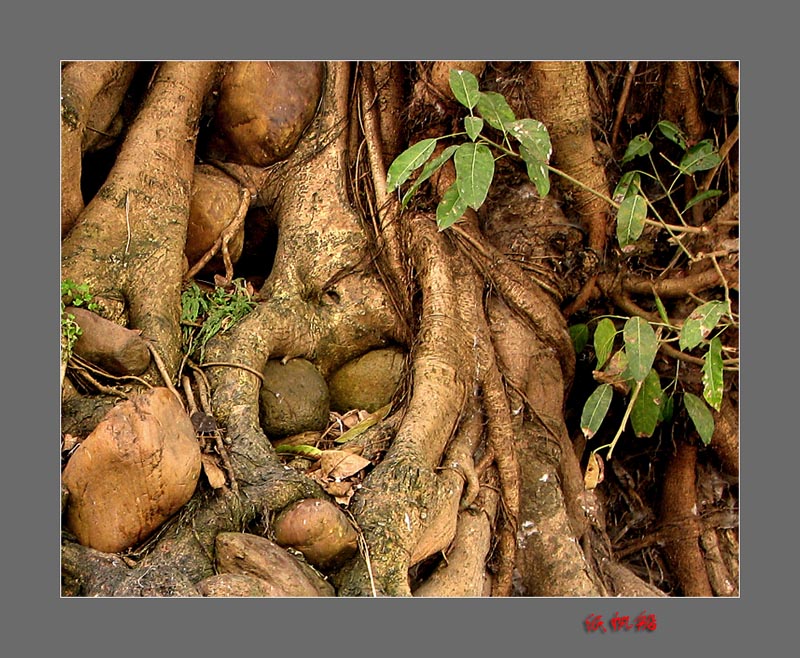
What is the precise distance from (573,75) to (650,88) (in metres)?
0.67

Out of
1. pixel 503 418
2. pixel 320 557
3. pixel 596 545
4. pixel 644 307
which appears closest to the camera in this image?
pixel 320 557

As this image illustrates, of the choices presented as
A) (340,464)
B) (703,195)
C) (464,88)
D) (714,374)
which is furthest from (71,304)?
(703,195)

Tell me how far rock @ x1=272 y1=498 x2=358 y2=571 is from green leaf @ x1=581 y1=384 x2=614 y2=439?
3.74 ft

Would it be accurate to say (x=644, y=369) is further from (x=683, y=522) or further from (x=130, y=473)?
(x=130, y=473)

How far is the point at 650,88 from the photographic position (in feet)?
15.5

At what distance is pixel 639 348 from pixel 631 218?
1.89ft

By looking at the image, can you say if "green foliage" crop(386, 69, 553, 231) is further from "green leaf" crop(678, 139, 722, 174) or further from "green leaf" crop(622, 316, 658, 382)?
"green leaf" crop(678, 139, 722, 174)

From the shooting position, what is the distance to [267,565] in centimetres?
280

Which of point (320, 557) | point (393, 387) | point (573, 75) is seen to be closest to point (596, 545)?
point (393, 387)

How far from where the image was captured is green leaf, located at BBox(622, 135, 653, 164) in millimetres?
4449

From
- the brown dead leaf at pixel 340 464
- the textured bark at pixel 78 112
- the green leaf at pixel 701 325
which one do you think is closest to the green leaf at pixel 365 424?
the brown dead leaf at pixel 340 464

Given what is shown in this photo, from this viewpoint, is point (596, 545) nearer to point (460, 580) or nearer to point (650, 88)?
point (460, 580)

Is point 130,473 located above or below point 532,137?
below

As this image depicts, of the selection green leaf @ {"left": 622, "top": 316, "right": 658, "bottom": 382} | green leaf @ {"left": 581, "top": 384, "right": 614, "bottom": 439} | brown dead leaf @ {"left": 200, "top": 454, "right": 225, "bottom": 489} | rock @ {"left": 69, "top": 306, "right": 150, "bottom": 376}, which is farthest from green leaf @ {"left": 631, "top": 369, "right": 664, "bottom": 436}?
rock @ {"left": 69, "top": 306, "right": 150, "bottom": 376}
